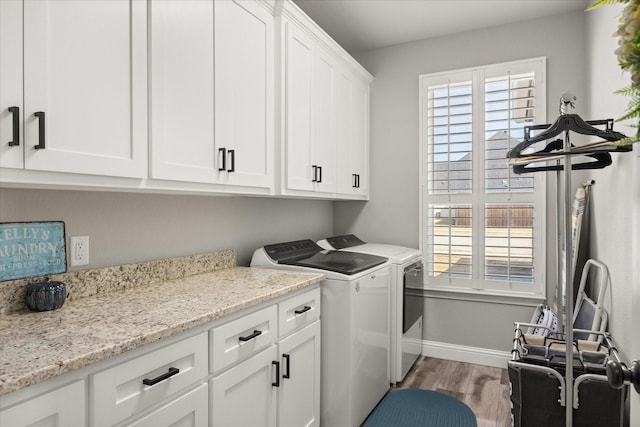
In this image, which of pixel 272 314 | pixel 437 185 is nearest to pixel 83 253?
pixel 272 314

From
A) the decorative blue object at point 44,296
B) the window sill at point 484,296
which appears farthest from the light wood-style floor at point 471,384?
the decorative blue object at point 44,296

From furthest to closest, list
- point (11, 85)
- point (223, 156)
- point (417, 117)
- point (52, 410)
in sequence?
point (417, 117)
point (223, 156)
point (11, 85)
point (52, 410)

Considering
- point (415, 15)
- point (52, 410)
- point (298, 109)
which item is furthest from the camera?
point (415, 15)

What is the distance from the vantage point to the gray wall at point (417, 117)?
297 centimetres

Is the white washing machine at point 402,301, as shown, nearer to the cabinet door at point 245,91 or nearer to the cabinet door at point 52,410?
the cabinet door at point 245,91

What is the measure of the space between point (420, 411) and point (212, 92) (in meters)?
2.18

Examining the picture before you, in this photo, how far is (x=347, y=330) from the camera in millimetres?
2141

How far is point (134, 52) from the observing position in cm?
144

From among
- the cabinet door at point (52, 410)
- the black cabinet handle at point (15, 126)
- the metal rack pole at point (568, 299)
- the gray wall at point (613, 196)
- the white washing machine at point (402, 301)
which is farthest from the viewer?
the white washing machine at point (402, 301)

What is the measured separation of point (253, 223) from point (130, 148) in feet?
4.23

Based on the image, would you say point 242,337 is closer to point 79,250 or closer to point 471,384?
point 79,250

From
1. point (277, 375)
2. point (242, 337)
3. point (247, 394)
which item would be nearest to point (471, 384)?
point (277, 375)

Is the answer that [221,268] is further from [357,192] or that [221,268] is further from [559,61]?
[559,61]

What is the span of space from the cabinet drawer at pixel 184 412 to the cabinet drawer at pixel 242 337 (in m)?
A: 0.10
